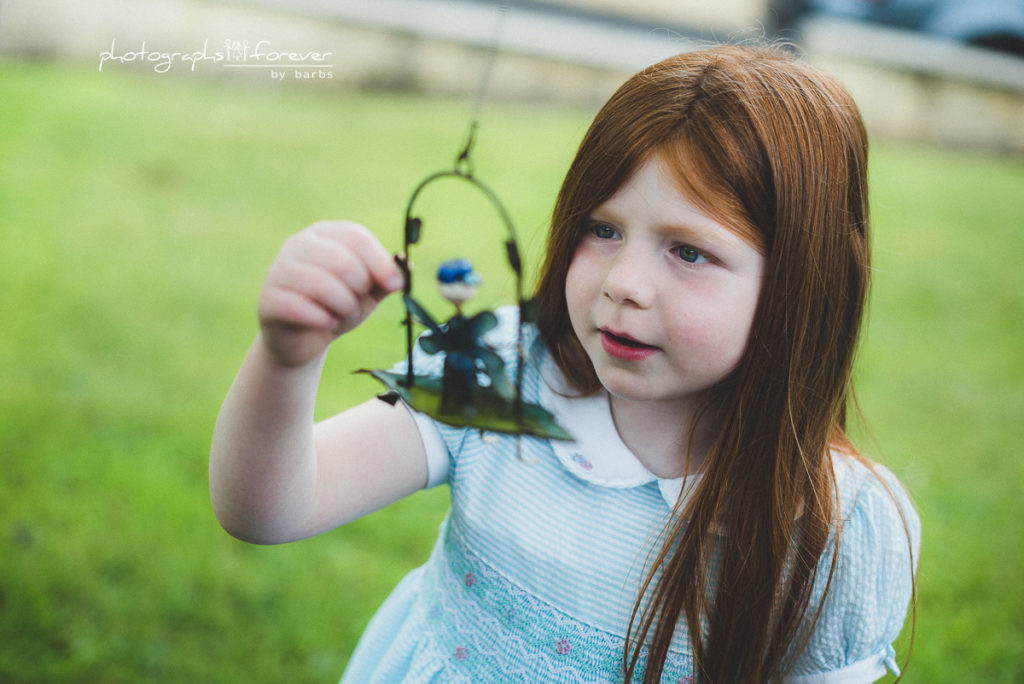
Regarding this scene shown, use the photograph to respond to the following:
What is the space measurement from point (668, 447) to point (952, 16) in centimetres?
557

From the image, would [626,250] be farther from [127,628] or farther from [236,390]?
[127,628]

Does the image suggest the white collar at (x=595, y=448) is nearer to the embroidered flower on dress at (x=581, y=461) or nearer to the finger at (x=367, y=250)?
the embroidered flower on dress at (x=581, y=461)

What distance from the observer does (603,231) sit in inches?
38.3

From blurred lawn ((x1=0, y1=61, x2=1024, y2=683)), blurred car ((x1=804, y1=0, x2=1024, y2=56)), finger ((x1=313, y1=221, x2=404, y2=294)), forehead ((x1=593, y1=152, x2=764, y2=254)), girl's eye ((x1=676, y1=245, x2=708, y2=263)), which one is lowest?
blurred lawn ((x1=0, y1=61, x2=1024, y2=683))

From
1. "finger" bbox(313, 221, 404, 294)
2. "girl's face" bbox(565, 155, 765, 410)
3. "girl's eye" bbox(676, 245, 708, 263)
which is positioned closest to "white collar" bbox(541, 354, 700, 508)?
"girl's face" bbox(565, 155, 765, 410)

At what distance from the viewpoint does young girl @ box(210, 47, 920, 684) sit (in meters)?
0.91

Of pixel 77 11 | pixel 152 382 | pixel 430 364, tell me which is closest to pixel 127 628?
pixel 152 382

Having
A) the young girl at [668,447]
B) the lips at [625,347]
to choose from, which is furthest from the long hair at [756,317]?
the lips at [625,347]

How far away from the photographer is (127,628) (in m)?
1.87

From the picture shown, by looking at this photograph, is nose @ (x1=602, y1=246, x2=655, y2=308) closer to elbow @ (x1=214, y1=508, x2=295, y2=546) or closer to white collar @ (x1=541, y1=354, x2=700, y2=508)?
white collar @ (x1=541, y1=354, x2=700, y2=508)

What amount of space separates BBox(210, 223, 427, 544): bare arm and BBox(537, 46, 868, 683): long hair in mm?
285

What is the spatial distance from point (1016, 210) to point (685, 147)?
15.1 feet

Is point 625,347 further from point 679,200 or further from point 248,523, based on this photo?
point 248,523

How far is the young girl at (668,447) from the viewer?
91 cm
